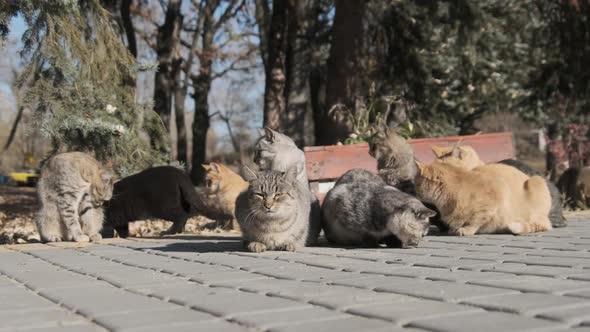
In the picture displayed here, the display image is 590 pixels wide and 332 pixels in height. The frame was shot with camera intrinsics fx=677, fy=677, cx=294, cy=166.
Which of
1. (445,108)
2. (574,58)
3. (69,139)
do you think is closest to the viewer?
(69,139)

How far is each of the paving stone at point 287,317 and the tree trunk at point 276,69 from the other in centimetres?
1147

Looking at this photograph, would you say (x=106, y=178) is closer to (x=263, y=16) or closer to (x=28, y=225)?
(x=28, y=225)

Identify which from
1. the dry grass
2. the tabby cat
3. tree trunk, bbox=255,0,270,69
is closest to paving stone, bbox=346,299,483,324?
the tabby cat

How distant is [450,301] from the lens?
3129 millimetres

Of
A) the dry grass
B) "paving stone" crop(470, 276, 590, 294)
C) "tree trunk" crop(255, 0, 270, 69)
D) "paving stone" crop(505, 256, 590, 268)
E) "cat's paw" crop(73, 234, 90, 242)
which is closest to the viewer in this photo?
"paving stone" crop(470, 276, 590, 294)

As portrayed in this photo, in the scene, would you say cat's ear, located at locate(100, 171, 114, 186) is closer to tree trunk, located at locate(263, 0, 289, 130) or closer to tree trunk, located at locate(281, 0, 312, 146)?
tree trunk, located at locate(263, 0, 289, 130)

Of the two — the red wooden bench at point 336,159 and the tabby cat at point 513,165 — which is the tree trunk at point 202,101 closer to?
the red wooden bench at point 336,159

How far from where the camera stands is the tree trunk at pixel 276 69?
47.9 ft

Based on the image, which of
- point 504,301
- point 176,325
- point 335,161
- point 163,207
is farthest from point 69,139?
point 504,301

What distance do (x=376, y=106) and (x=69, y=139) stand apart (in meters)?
6.78

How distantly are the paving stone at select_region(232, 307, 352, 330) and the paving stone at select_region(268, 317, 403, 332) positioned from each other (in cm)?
6

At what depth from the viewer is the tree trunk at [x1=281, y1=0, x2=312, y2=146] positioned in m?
15.0

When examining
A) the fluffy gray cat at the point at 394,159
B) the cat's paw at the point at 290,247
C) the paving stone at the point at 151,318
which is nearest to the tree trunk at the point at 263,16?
the fluffy gray cat at the point at 394,159

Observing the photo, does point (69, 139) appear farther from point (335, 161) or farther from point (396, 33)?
point (396, 33)
